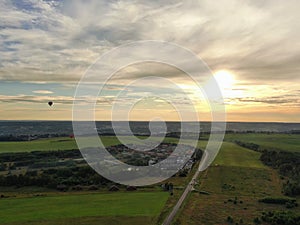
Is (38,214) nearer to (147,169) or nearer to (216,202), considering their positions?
(216,202)

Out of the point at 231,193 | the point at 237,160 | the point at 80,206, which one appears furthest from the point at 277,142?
the point at 80,206

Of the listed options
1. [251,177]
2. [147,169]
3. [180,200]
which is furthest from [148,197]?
[251,177]

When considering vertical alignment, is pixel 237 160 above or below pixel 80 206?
above

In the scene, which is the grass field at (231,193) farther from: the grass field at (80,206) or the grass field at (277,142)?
the grass field at (277,142)

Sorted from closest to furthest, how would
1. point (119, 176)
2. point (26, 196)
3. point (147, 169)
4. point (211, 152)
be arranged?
point (26, 196)
point (119, 176)
point (147, 169)
point (211, 152)

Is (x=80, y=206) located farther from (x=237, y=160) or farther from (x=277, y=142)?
(x=277, y=142)

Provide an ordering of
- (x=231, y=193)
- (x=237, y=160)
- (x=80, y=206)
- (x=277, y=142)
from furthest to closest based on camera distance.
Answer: (x=277, y=142)
(x=237, y=160)
(x=231, y=193)
(x=80, y=206)

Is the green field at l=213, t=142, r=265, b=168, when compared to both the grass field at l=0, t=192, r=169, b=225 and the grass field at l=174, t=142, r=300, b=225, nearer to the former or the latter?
the grass field at l=174, t=142, r=300, b=225

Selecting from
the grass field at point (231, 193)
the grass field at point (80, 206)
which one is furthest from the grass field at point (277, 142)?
the grass field at point (80, 206)
